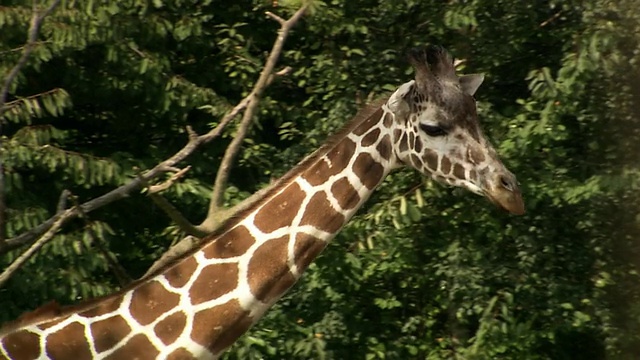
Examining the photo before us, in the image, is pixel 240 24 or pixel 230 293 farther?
pixel 240 24

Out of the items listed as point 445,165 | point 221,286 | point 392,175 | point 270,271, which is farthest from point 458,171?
point 392,175

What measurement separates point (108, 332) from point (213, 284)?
422 mm

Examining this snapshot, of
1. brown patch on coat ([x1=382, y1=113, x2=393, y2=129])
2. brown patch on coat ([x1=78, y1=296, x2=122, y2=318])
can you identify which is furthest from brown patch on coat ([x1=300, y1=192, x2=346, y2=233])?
brown patch on coat ([x1=78, y1=296, x2=122, y2=318])

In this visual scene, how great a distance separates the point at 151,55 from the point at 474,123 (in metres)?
2.92

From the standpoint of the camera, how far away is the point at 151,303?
470 centimetres

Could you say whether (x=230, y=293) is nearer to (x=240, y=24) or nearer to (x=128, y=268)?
(x=128, y=268)

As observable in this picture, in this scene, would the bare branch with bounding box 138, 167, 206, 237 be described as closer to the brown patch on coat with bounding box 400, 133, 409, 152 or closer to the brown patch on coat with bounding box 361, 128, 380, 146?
the brown patch on coat with bounding box 361, 128, 380, 146

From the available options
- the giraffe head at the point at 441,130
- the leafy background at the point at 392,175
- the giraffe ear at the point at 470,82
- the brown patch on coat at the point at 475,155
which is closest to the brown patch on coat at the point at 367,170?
the giraffe head at the point at 441,130

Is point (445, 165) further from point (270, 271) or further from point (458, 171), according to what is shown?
point (270, 271)

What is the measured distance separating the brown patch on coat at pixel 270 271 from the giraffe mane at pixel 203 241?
0.18m

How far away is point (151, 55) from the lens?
7227mm

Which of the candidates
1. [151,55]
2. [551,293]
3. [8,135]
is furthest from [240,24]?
[551,293]

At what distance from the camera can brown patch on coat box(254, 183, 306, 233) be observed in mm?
4770

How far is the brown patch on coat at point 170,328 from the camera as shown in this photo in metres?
4.66
